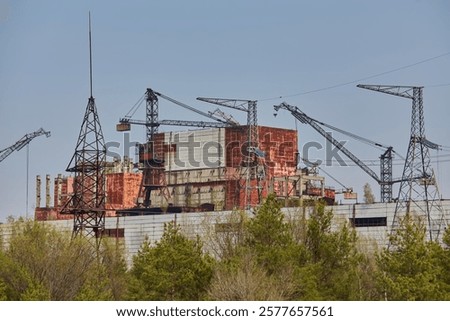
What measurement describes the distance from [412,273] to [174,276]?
33.1ft

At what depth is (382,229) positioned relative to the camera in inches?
2933

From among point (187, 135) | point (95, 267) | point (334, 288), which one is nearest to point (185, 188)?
point (187, 135)

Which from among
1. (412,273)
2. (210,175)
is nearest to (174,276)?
(412,273)

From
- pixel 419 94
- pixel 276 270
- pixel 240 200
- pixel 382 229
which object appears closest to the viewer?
pixel 276 270

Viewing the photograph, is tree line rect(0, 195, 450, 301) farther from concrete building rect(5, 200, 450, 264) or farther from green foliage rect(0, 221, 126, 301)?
concrete building rect(5, 200, 450, 264)

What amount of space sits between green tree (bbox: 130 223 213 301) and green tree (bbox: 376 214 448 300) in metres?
7.52

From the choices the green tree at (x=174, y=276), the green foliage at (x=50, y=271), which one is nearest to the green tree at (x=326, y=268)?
the green tree at (x=174, y=276)

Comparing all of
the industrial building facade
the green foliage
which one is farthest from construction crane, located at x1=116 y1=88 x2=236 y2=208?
the green foliage

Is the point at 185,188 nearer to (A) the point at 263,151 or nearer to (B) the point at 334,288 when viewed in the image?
(A) the point at 263,151

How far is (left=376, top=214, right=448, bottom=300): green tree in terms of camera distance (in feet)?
125

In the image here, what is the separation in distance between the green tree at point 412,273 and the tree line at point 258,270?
1.5 inches

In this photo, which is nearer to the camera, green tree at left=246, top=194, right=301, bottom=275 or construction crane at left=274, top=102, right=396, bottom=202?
green tree at left=246, top=194, right=301, bottom=275

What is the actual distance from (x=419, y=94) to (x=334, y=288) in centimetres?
5224

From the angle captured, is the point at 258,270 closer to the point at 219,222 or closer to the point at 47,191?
the point at 219,222
